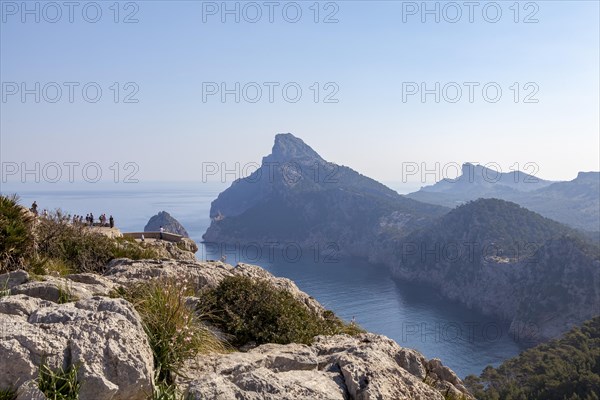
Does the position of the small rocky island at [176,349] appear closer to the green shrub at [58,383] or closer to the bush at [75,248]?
the green shrub at [58,383]

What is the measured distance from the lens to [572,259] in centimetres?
13500

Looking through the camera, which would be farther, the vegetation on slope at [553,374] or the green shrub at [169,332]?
the vegetation on slope at [553,374]

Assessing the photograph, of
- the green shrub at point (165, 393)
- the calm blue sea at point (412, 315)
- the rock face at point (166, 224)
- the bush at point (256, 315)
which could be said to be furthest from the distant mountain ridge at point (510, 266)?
the green shrub at point (165, 393)

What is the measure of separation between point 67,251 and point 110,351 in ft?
37.2

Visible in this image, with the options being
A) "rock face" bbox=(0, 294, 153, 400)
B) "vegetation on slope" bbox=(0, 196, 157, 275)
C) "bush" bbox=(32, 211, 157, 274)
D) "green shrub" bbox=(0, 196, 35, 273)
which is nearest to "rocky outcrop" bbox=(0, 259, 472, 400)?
"rock face" bbox=(0, 294, 153, 400)

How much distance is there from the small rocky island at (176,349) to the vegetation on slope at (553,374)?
178 feet

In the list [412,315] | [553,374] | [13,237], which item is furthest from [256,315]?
[412,315]

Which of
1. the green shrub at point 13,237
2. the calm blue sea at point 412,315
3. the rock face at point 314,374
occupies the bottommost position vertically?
the calm blue sea at point 412,315

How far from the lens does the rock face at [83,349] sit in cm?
529

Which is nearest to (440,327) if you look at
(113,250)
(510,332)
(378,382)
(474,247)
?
(510,332)

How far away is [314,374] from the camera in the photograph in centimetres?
667

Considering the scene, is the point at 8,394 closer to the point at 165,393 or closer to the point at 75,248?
the point at 165,393

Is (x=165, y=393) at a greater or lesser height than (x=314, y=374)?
greater

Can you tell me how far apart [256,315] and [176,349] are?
3286 millimetres
